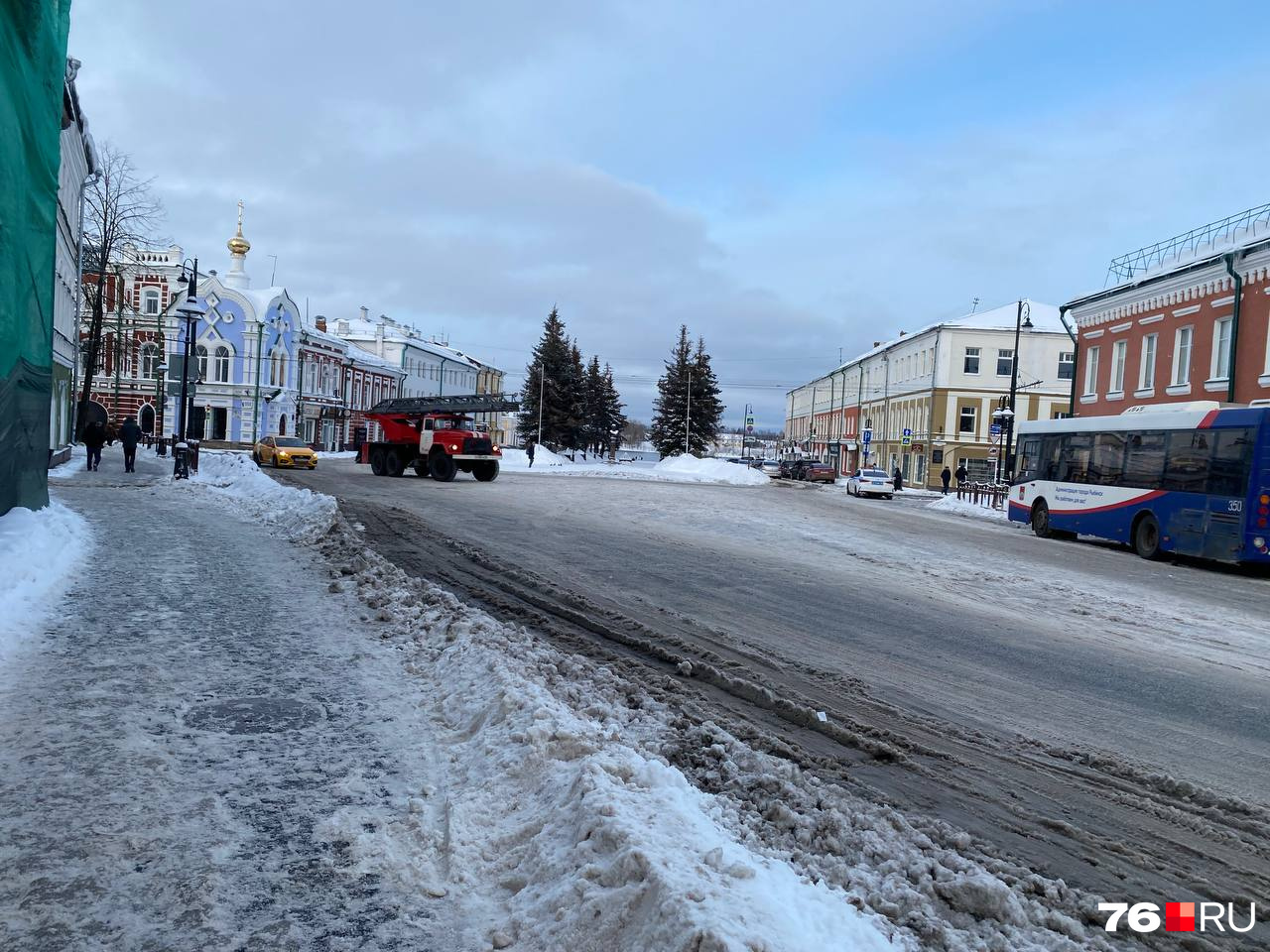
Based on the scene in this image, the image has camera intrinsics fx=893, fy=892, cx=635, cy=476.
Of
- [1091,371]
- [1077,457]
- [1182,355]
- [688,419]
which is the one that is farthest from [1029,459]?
[688,419]

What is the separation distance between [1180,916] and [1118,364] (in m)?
33.5

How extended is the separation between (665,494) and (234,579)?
67.8 feet

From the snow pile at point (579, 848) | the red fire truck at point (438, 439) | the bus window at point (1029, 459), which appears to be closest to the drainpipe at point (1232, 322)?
the bus window at point (1029, 459)

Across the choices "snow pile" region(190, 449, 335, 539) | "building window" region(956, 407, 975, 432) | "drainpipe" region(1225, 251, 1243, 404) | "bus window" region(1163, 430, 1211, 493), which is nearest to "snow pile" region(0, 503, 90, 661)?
"snow pile" region(190, 449, 335, 539)

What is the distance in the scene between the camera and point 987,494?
42.1m

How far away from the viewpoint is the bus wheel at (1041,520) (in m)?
23.9

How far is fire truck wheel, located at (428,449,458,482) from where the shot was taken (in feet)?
106

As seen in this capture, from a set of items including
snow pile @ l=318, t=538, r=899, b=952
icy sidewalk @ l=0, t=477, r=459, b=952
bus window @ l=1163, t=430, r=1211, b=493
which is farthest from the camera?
bus window @ l=1163, t=430, r=1211, b=493

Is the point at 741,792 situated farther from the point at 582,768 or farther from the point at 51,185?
the point at 51,185

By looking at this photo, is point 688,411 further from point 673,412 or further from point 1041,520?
point 1041,520

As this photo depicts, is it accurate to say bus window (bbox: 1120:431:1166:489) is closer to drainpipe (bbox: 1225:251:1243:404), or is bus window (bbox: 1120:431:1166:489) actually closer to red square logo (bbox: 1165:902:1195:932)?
drainpipe (bbox: 1225:251:1243:404)

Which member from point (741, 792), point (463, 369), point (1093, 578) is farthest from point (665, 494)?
point (463, 369)

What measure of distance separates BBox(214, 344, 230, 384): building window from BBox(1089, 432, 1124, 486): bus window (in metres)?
53.4

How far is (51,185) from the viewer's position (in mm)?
12570
